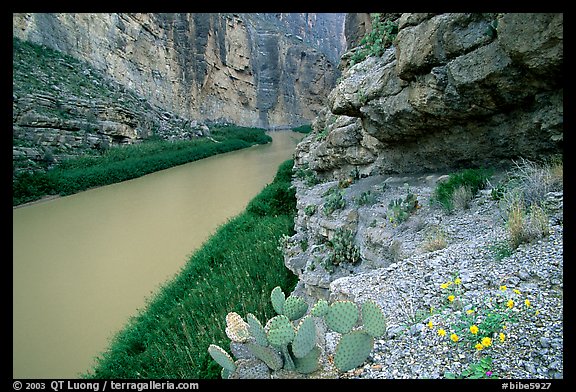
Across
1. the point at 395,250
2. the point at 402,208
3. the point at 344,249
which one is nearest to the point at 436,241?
the point at 395,250

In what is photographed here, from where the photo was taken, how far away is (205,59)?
4609 cm

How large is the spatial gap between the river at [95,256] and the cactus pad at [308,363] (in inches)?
182

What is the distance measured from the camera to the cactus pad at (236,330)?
2.83 meters

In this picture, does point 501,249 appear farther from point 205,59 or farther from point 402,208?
point 205,59

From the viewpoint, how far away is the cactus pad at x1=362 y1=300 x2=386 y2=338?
2420 mm

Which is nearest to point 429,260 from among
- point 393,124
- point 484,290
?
point 484,290

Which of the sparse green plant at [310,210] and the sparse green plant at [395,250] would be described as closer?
the sparse green plant at [395,250]

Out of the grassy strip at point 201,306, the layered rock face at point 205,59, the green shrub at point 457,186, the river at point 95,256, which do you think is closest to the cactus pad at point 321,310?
the grassy strip at point 201,306

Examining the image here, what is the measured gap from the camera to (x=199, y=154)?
2861cm

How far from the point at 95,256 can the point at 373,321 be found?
30.5ft

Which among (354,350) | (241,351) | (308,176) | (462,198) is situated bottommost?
(241,351)

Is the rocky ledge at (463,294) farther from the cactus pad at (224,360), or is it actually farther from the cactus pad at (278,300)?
the cactus pad at (224,360)

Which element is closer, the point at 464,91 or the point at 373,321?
the point at 373,321

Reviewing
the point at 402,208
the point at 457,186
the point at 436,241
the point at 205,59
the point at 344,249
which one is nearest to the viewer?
the point at 436,241
